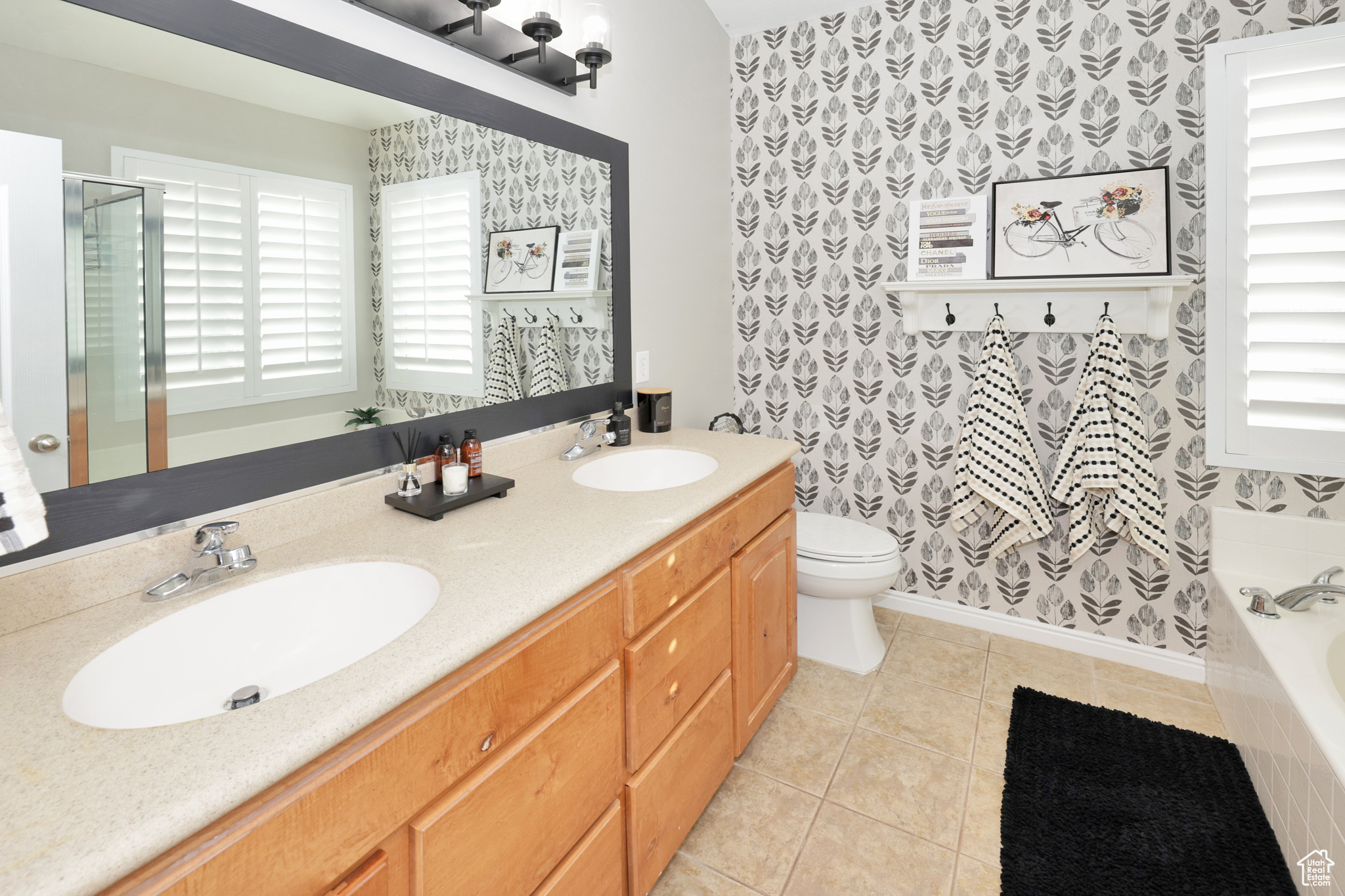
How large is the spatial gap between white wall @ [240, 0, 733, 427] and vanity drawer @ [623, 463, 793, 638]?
28.5 inches

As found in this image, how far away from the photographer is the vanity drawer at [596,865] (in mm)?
1094

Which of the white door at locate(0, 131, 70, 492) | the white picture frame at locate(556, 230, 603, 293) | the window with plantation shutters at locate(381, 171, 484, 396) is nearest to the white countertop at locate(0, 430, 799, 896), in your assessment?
the white door at locate(0, 131, 70, 492)

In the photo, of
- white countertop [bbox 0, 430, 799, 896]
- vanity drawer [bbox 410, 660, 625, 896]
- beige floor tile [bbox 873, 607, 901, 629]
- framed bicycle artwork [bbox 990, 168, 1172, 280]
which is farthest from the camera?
beige floor tile [bbox 873, 607, 901, 629]

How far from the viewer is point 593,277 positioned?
6.75ft

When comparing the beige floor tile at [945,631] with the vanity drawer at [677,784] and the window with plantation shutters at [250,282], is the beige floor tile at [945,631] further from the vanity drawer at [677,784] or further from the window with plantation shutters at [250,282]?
the window with plantation shutters at [250,282]

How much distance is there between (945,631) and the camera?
261cm

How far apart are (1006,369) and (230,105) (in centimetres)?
230

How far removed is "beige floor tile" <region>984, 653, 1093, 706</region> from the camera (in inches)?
86.3

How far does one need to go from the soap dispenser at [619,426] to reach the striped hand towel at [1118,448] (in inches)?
60.3

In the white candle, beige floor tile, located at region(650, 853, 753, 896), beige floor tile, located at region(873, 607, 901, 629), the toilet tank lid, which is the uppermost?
the white candle

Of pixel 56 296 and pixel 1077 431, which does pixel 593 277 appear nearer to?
pixel 56 296

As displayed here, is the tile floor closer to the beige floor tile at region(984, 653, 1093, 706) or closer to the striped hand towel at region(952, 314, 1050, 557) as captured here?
the beige floor tile at region(984, 653, 1093, 706)

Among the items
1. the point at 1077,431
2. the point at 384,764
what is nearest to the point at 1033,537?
the point at 1077,431

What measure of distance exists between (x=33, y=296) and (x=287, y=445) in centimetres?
44
